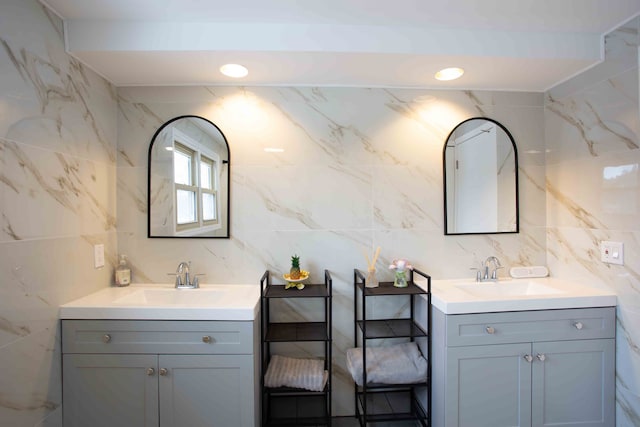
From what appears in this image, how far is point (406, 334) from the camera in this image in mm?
1754

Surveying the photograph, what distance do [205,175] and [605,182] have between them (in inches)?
92.4

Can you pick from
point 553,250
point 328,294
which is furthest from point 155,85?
point 553,250

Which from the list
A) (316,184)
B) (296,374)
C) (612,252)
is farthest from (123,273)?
(612,252)

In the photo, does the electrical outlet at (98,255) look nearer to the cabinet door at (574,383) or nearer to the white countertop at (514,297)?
the white countertop at (514,297)

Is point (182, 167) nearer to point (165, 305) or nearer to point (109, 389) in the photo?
point (165, 305)

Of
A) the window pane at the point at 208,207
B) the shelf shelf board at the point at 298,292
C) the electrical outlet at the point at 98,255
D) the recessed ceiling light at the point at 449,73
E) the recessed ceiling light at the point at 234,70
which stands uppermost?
the recessed ceiling light at the point at 449,73

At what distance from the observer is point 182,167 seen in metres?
1.96

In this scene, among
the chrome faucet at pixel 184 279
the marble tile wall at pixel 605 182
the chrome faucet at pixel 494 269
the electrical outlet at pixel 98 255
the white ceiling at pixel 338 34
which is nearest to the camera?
the white ceiling at pixel 338 34

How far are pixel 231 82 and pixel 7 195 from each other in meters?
1.25

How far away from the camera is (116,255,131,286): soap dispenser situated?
1898 mm

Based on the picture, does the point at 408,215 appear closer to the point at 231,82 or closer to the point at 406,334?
the point at 406,334

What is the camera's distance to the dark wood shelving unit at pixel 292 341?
67.6 inches

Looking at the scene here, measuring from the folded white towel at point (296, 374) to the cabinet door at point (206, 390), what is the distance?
0.63ft

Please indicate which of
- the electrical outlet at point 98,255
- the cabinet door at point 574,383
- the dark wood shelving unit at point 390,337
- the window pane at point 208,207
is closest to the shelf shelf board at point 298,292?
the dark wood shelving unit at point 390,337
